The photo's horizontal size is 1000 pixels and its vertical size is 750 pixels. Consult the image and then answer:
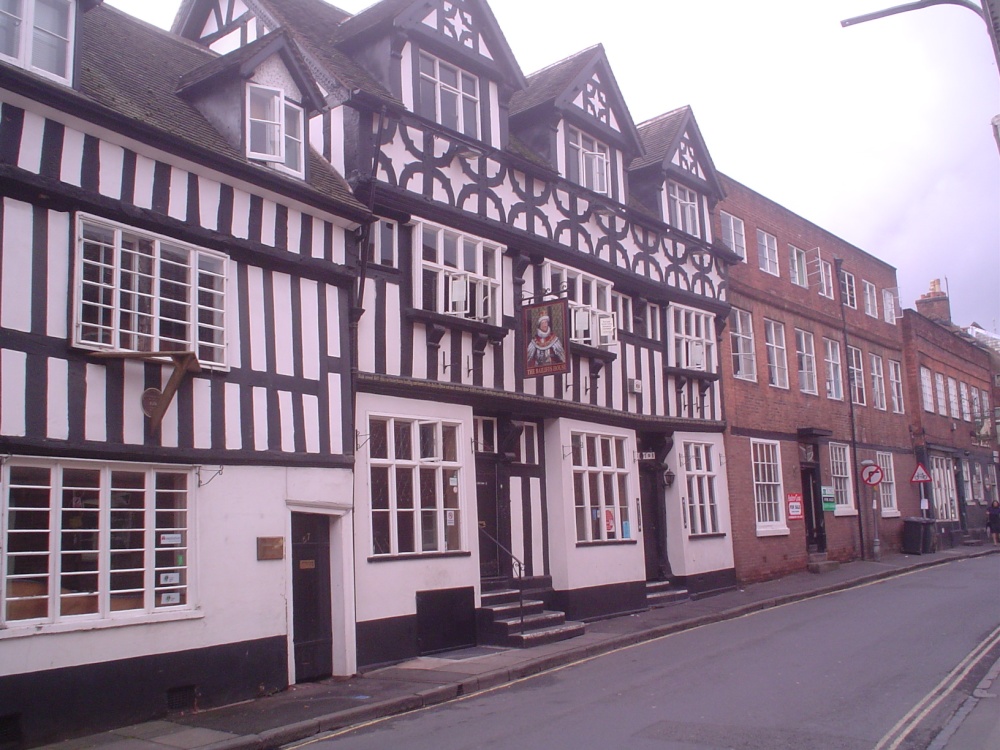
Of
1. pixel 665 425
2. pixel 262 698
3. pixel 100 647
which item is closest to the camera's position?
pixel 100 647

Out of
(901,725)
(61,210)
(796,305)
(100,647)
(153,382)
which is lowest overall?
(901,725)

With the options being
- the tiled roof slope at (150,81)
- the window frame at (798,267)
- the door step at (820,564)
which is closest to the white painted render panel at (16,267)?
the tiled roof slope at (150,81)

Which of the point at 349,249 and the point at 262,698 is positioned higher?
the point at 349,249

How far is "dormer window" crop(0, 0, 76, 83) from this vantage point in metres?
9.82

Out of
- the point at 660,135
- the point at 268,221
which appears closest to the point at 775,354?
the point at 660,135

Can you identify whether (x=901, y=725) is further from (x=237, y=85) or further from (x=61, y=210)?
(x=237, y=85)

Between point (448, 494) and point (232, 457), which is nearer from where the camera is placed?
point (232, 457)

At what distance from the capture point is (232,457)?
1118 cm

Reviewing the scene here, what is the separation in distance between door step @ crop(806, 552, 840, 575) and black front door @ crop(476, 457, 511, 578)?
38.8ft

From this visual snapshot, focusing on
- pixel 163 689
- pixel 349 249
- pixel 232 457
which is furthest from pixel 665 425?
pixel 163 689

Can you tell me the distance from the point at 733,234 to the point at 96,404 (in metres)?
18.4

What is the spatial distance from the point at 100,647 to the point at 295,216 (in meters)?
5.80

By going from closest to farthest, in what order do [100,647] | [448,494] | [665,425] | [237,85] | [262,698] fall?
[100,647] < [262,698] < [237,85] < [448,494] < [665,425]

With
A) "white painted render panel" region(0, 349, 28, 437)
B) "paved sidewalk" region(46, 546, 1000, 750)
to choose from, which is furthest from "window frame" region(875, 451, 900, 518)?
"white painted render panel" region(0, 349, 28, 437)
